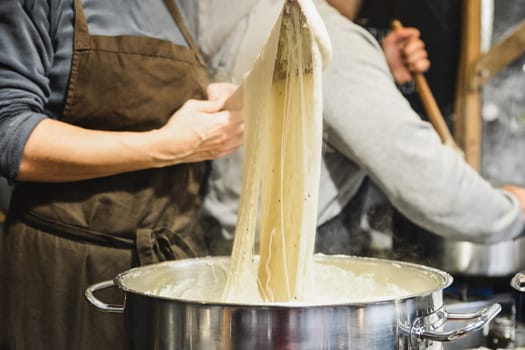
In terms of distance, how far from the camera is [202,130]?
4.75 feet

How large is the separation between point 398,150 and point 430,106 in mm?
273

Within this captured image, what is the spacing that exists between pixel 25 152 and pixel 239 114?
0.46 meters

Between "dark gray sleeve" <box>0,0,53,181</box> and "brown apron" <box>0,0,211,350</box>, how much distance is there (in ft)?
0.22

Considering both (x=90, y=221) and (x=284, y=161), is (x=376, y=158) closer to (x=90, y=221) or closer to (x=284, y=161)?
(x=284, y=161)

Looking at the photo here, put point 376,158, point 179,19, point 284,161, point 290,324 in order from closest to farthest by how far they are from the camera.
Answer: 1. point 290,324
2. point 284,161
3. point 179,19
4. point 376,158

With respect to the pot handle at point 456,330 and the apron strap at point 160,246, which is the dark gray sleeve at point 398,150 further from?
the pot handle at point 456,330

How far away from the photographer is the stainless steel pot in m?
0.85

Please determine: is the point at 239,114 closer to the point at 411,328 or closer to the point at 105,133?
the point at 105,133

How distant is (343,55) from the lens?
5.38 feet

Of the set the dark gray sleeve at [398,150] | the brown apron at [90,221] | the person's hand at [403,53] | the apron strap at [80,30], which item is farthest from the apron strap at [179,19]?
the person's hand at [403,53]

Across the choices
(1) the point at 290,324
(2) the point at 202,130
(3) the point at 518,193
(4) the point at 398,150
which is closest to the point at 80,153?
(2) the point at 202,130

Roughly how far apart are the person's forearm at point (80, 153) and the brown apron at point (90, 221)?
0.19 feet

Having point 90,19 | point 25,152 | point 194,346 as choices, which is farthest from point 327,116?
point 194,346

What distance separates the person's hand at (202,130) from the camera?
Answer: 1417 mm
